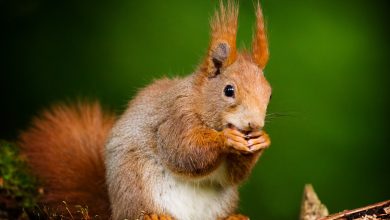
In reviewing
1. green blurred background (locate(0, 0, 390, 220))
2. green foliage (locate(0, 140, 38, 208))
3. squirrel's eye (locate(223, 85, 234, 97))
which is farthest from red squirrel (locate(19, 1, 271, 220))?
green blurred background (locate(0, 0, 390, 220))

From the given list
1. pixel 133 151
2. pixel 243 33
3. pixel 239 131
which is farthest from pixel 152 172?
pixel 243 33

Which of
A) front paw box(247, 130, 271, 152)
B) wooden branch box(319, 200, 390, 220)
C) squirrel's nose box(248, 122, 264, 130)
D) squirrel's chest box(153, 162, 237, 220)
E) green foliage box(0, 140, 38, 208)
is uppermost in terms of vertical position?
green foliage box(0, 140, 38, 208)

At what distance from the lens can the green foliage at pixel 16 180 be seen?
294 centimetres

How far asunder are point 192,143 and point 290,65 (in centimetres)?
121

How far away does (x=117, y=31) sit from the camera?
3.49 m

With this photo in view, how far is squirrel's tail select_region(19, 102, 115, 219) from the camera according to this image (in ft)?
9.09

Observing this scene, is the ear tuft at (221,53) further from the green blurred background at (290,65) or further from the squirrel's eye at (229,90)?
the green blurred background at (290,65)

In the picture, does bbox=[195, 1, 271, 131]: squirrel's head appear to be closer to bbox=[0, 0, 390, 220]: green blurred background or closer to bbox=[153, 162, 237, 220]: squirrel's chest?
bbox=[153, 162, 237, 220]: squirrel's chest

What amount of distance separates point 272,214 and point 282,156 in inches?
12.9

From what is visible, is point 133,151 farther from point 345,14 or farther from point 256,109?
point 345,14

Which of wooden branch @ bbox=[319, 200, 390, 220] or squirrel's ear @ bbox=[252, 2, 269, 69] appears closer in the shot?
wooden branch @ bbox=[319, 200, 390, 220]

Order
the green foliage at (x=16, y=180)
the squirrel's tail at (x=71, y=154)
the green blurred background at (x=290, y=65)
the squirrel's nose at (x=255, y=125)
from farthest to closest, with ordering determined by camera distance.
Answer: the green blurred background at (x=290, y=65) → the green foliage at (x=16, y=180) → the squirrel's tail at (x=71, y=154) → the squirrel's nose at (x=255, y=125)

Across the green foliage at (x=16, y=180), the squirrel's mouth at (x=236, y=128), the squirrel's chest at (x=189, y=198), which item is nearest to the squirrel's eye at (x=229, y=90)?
the squirrel's mouth at (x=236, y=128)

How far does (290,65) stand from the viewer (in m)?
3.39
